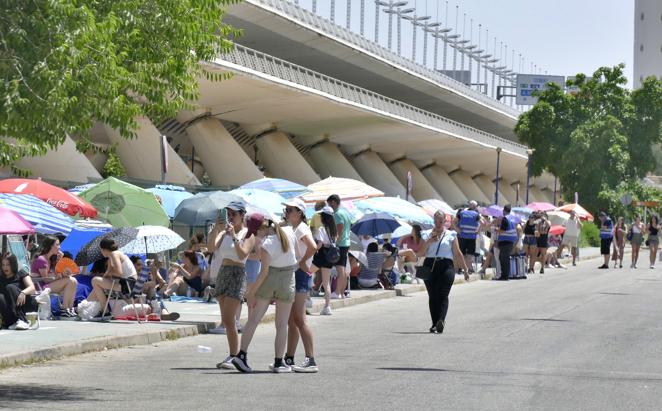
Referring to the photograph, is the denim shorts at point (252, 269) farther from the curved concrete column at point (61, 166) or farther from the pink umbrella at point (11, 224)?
the curved concrete column at point (61, 166)

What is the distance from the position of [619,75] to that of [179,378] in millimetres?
64343

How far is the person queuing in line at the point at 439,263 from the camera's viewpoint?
1720 centimetres

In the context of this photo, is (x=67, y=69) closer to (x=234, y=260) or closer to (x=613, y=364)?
(x=234, y=260)

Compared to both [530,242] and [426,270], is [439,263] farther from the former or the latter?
[530,242]

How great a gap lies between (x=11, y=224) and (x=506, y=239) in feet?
62.2

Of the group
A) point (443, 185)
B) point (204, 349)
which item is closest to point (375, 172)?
point (443, 185)

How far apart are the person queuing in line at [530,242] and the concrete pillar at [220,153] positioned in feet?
83.5

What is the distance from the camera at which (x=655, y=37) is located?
17162 centimetres

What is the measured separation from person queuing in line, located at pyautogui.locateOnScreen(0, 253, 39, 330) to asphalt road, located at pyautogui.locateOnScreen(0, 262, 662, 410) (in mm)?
1833

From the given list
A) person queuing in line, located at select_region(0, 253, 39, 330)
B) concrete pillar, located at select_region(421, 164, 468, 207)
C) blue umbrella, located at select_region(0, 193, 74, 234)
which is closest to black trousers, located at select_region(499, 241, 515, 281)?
blue umbrella, located at select_region(0, 193, 74, 234)

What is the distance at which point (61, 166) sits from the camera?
45969 millimetres

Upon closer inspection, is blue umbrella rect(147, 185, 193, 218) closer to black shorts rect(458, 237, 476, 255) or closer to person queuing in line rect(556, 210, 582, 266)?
black shorts rect(458, 237, 476, 255)

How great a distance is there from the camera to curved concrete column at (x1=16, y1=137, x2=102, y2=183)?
4547cm

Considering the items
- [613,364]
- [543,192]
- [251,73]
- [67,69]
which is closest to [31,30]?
[67,69]
